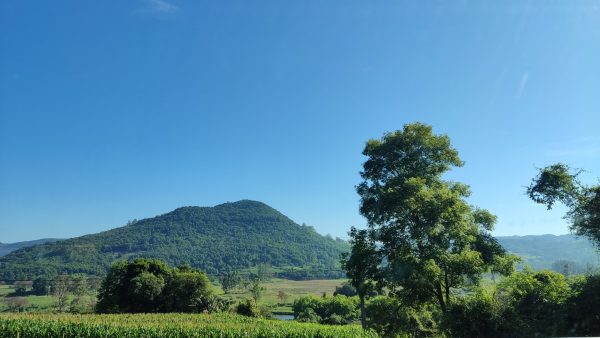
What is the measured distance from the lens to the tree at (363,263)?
2544cm

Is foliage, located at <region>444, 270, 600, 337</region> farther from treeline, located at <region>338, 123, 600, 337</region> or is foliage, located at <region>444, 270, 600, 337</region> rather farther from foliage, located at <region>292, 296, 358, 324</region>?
foliage, located at <region>292, 296, 358, 324</region>

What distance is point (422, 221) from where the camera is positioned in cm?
2355

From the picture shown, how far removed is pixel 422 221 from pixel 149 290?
1784 inches

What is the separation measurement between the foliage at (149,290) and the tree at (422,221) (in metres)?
39.3

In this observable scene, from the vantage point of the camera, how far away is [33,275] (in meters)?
190

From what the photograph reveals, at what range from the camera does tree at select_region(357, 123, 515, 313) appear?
22.5 meters

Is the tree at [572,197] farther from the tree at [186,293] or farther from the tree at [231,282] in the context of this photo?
the tree at [231,282]

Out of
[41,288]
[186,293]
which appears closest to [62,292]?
[41,288]

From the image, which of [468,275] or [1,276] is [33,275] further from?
[468,275]

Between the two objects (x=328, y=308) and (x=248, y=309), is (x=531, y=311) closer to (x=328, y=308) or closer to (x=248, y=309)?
(x=248, y=309)

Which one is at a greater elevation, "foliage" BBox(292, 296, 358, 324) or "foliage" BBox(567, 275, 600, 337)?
"foliage" BBox(567, 275, 600, 337)

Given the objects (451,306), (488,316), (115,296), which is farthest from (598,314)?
(115,296)

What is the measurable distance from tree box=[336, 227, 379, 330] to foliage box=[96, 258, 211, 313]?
3740cm

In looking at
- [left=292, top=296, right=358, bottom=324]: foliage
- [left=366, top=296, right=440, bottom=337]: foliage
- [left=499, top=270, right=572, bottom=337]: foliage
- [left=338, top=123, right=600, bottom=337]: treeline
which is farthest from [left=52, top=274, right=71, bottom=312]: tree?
[left=499, top=270, right=572, bottom=337]: foliage
